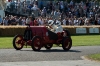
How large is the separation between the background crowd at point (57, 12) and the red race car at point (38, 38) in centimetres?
1637

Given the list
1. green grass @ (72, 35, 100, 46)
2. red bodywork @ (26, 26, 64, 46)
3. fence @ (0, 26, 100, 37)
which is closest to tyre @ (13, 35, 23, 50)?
red bodywork @ (26, 26, 64, 46)

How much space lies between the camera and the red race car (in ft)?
65.4

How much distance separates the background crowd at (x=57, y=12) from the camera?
3978 centimetres

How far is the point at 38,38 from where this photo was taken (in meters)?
19.9

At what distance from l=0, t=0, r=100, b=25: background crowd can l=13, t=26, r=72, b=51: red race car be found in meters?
16.4

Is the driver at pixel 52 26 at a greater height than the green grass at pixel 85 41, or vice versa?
the driver at pixel 52 26

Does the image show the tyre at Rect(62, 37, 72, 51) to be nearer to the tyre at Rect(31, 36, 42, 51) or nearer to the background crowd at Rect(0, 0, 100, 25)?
the tyre at Rect(31, 36, 42, 51)

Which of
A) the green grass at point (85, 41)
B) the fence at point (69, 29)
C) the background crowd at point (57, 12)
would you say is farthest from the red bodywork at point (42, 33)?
the background crowd at point (57, 12)

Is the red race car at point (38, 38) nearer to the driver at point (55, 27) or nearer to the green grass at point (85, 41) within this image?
the driver at point (55, 27)

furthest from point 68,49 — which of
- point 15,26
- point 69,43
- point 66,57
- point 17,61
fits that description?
point 15,26

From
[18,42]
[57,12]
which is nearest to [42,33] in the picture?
[18,42]

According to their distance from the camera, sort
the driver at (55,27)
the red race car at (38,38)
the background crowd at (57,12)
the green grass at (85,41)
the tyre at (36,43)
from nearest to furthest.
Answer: the tyre at (36,43) < the red race car at (38,38) < the driver at (55,27) < the green grass at (85,41) < the background crowd at (57,12)

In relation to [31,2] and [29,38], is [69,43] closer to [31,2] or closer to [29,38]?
[29,38]

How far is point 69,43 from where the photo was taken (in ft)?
69.1
